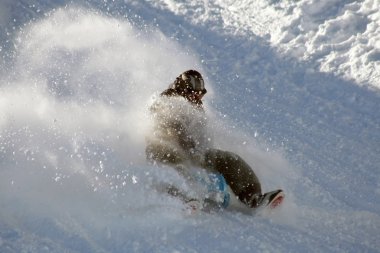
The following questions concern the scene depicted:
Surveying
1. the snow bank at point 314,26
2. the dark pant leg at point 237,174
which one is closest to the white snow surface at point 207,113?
the snow bank at point 314,26

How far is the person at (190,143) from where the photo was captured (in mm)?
3711

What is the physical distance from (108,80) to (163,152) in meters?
2.52

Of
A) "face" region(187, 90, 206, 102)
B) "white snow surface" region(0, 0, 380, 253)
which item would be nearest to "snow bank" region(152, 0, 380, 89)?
"white snow surface" region(0, 0, 380, 253)

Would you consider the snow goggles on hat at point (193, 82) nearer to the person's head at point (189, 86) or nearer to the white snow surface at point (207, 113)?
the person's head at point (189, 86)

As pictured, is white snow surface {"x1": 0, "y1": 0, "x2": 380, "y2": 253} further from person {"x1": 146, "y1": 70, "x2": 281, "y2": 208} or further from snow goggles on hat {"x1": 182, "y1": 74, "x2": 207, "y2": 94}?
snow goggles on hat {"x1": 182, "y1": 74, "x2": 207, "y2": 94}

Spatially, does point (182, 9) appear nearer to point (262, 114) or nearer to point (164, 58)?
point (164, 58)

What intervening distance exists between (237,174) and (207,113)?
6.02 feet

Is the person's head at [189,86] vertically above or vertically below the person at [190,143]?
above

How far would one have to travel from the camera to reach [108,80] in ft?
19.9

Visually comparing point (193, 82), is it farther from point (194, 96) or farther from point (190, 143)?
point (190, 143)

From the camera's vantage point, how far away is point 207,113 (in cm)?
552

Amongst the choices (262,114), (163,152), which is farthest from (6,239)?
(262,114)

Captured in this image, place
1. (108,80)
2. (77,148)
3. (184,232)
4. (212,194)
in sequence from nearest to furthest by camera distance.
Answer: (184,232) < (212,194) < (77,148) < (108,80)

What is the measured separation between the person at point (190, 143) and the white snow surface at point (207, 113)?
160 mm
